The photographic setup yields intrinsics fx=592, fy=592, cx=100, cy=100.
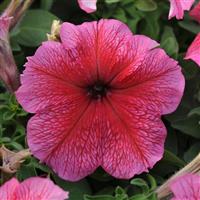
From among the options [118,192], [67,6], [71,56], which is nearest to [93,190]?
[118,192]

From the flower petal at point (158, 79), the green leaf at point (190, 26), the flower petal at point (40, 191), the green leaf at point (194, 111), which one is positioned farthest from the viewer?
the green leaf at point (190, 26)

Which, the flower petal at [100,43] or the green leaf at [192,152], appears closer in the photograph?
the flower petal at [100,43]

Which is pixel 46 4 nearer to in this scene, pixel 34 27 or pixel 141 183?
pixel 34 27

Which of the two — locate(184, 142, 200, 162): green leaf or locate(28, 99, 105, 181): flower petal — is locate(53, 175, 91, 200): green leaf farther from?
locate(184, 142, 200, 162): green leaf

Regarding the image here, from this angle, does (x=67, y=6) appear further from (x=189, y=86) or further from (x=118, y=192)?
(x=118, y=192)

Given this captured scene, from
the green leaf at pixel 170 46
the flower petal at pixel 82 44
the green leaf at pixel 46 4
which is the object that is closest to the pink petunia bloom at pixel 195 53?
the green leaf at pixel 170 46

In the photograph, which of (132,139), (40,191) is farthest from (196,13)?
(40,191)

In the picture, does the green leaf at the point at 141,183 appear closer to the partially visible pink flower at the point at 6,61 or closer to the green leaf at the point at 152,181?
the green leaf at the point at 152,181
